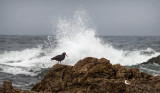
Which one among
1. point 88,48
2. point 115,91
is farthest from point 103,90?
point 88,48

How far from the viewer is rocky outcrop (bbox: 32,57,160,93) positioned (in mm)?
6594

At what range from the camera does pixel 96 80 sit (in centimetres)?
700

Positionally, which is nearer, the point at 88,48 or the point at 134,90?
the point at 134,90

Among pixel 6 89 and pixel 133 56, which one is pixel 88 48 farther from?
pixel 6 89

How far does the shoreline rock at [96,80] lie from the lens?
6.59 m

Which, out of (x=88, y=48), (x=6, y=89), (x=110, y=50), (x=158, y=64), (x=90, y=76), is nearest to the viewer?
(x=6, y=89)

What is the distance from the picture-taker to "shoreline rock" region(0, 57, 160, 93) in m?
6.59

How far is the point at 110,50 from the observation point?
26.7m

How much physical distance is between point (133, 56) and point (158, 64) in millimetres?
6615

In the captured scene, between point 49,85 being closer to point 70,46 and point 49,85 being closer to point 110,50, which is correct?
point 70,46

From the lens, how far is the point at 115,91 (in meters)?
6.44

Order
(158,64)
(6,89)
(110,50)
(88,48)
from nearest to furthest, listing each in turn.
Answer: (6,89) < (158,64) < (88,48) < (110,50)

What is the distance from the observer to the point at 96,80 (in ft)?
23.0

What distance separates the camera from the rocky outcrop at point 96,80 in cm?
659
